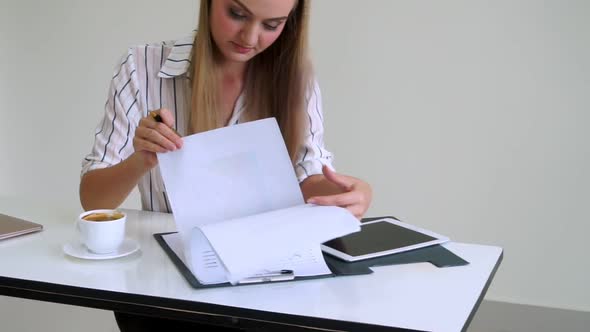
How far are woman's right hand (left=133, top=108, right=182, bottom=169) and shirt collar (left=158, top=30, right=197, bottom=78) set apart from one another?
408mm

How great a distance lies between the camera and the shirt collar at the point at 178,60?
60.2 inches

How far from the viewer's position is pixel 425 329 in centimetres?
83

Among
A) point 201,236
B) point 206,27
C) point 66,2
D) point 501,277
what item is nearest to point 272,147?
point 201,236

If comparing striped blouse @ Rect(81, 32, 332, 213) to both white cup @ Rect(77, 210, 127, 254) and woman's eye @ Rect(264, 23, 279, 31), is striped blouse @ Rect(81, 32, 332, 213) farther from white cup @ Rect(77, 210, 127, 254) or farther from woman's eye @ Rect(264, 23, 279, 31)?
white cup @ Rect(77, 210, 127, 254)

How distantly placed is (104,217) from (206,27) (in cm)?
54

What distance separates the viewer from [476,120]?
241 centimetres

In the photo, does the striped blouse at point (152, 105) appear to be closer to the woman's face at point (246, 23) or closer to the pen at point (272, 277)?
the woman's face at point (246, 23)

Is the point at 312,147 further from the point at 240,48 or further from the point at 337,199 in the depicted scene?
the point at 337,199

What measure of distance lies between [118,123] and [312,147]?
18.0 inches

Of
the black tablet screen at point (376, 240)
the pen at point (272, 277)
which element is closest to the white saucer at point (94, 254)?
the pen at point (272, 277)

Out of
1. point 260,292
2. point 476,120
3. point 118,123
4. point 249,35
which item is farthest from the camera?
point 476,120

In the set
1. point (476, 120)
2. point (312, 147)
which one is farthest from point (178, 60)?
point (476, 120)

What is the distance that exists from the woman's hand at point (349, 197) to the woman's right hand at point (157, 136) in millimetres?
257

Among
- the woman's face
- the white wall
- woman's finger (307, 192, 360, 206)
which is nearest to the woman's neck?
the woman's face
